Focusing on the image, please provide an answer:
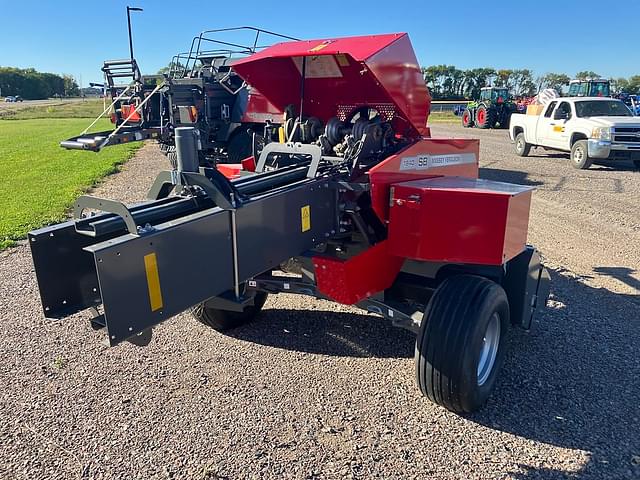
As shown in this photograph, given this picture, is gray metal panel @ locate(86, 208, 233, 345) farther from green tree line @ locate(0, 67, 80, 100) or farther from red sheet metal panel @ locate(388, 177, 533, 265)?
green tree line @ locate(0, 67, 80, 100)

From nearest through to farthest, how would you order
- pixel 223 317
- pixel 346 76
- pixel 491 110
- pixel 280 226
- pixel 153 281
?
pixel 153 281 < pixel 280 226 < pixel 346 76 < pixel 223 317 < pixel 491 110

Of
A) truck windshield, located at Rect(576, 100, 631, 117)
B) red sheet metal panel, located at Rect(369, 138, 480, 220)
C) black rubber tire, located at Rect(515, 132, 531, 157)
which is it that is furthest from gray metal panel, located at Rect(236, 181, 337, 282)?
black rubber tire, located at Rect(515, 132, 531, 157)

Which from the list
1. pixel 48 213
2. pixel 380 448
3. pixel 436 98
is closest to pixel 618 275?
pixel 380 448

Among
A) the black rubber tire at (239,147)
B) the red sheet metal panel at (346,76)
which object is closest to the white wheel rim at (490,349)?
the red sheet metal panel at (346,76)

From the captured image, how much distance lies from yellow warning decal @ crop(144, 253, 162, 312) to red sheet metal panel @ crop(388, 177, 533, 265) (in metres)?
1.61

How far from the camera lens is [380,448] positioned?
9.45 ft

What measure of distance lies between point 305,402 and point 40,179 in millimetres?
11998

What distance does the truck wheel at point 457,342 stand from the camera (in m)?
3.01

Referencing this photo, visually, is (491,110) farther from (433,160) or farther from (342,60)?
(342,60)

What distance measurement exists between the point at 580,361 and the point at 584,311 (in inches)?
38.2

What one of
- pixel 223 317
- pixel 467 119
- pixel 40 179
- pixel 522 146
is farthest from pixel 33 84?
pixel 223 317

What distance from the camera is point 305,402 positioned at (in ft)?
10.8

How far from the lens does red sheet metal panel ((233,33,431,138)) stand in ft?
11.4

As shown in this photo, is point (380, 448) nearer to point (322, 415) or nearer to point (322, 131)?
point (322, 415)
